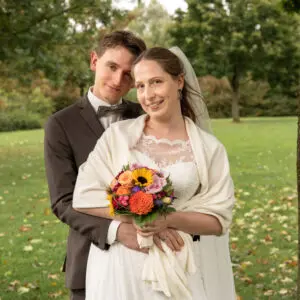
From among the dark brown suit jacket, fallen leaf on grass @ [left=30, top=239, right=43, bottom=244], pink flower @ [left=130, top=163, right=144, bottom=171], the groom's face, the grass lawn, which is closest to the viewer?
pink flower @ [left=130, top=163, right=144, bottom=171]

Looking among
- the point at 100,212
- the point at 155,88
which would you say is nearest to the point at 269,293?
the point at 100,212

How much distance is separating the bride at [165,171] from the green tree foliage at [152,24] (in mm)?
43254

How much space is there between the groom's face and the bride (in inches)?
11.4

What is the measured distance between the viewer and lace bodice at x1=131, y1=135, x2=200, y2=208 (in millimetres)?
2664

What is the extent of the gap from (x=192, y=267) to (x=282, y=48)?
120ft

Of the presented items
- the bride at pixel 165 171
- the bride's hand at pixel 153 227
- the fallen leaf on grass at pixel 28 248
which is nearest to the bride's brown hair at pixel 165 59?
the bride at pixel 165 171

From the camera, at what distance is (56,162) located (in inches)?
117

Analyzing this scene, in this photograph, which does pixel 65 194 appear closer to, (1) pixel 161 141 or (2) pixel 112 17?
(1) pixel 161 141

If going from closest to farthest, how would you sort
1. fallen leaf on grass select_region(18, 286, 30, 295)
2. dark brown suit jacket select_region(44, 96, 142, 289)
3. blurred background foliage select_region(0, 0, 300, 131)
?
1. dark brown suit jacket select_region(44, 96, 142, 289)
2. fallen leaf on grass select_region(18, 286, 30, 295)
3. blurred background foliage select_region(0, 0, 300, 131)

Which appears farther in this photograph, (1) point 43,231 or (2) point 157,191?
(1) point 43,231

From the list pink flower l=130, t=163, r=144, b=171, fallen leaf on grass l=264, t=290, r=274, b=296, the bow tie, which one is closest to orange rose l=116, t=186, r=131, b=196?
pink flower l=130, t=163, r=144, b=171

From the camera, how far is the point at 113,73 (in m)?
3.08

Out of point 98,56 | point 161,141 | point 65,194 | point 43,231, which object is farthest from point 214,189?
point 43,231

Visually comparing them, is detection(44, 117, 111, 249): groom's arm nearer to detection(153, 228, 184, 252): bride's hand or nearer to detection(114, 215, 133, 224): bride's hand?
detection(114, 215, 133, 224): bride's hand
